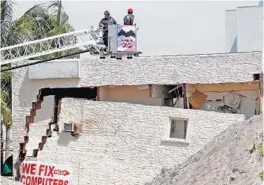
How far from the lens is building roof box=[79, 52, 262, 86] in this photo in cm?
1853

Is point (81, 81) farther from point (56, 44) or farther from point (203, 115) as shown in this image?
point (203, 115)

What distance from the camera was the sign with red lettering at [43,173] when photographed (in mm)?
19453

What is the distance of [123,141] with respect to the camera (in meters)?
19.0

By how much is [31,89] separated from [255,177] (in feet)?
34.7

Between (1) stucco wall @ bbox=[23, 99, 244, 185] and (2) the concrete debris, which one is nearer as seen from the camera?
(2) the concrete debris

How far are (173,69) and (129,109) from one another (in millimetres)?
1574

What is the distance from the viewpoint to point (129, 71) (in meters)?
19.6

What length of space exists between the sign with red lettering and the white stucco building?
0.62 ft

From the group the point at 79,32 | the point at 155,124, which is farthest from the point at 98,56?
the point at 155,124

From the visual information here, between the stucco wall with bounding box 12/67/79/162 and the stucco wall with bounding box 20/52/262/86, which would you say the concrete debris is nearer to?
the stucco wall with bounding box 20/52/262/86

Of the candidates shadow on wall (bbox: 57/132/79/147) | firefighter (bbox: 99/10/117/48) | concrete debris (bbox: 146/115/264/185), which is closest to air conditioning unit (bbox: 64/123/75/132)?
shadow on wall (bbox: 57/132/79/147)

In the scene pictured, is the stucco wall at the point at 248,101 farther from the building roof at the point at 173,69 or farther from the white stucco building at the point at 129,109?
the building roof at the point at 173,69

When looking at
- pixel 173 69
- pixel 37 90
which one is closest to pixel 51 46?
pixel 37 90

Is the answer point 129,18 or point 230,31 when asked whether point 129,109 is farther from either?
point 230,31
